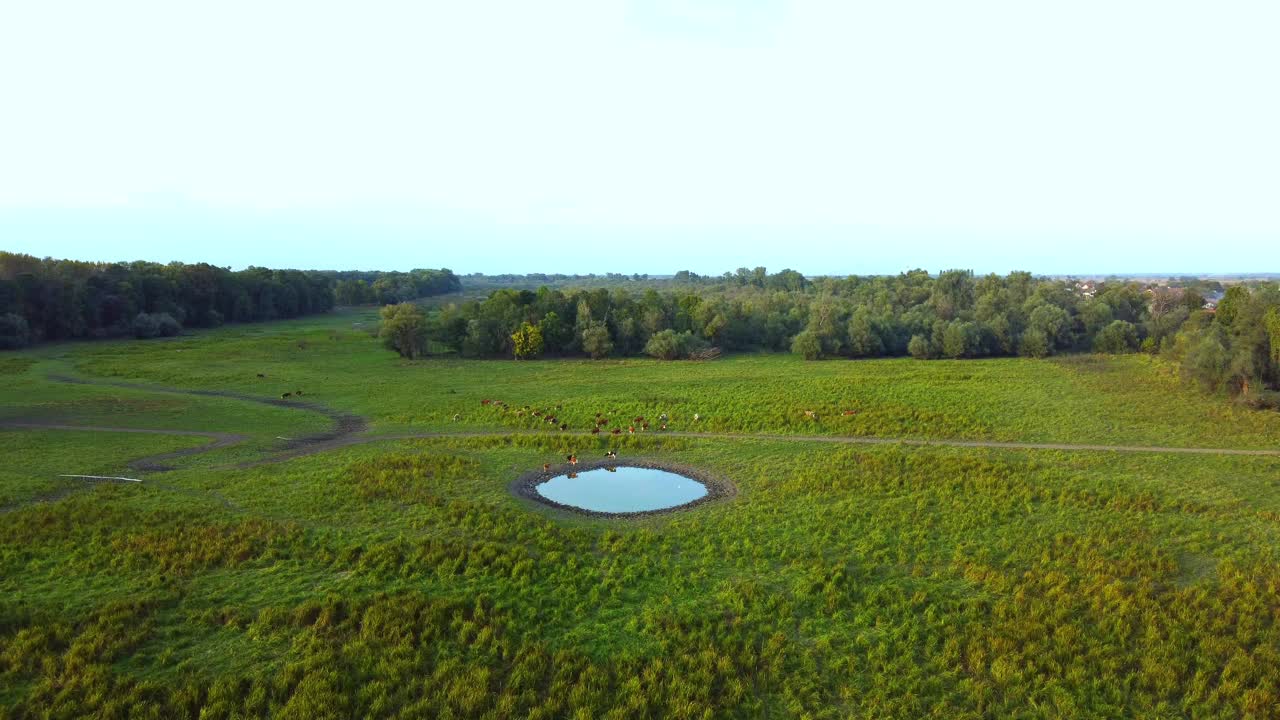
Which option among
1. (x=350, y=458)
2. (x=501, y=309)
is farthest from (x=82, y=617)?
(x=501, y=309)

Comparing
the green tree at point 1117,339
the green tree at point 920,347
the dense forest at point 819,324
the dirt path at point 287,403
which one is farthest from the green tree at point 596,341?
the green tree at point 1117,339

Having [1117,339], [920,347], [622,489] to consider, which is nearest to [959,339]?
[920,347]

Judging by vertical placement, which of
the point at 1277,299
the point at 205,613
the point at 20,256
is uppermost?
the point at 20,256

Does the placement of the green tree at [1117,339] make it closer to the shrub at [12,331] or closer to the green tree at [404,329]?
the green tree at [404,329]

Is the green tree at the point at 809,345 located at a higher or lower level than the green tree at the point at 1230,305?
lower

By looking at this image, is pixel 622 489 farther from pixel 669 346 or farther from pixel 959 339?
pixel 959 339

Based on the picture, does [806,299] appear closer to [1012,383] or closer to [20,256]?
[1012,383]
